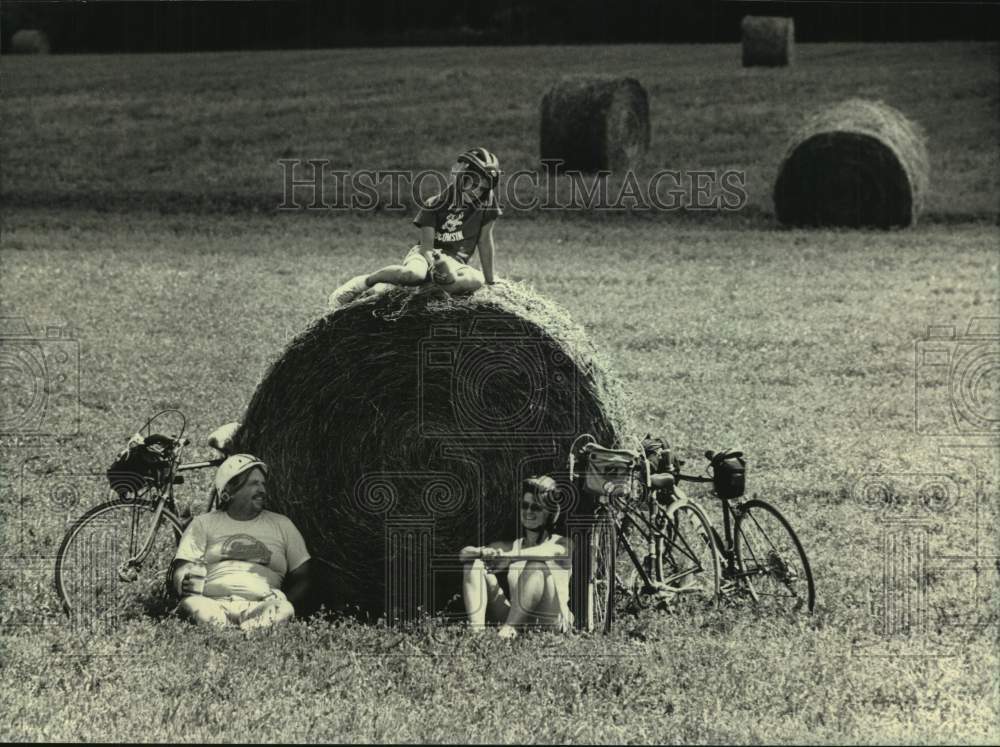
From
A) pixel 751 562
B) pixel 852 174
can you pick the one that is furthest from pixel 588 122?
pixel 751 562

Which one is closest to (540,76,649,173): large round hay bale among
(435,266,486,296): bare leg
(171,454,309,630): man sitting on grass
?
(435,266,486,296): bare leg

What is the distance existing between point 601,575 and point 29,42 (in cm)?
3904

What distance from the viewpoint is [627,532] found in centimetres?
823

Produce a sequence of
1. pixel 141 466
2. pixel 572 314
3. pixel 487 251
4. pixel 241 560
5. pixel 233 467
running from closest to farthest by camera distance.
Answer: pixel 241 560 < pixel 233 467 < pixel 141 466 < pixel 487 251 < pixel 572 314

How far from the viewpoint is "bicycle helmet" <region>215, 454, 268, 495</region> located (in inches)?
311

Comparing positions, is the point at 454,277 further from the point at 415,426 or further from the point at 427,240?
the point at 415,426

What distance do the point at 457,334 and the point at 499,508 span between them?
3.42ft

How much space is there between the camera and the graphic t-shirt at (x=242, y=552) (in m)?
7.73

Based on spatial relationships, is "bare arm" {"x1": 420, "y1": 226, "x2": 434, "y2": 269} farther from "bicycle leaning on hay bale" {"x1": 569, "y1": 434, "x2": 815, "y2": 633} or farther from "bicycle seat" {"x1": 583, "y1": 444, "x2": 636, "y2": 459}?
"bicycle seat" {"x1": 583, "y1": 444, "x2": 636, "y2": 459}

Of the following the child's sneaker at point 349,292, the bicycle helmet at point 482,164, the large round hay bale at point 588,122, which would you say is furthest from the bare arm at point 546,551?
the large round hay bale at point 588,122

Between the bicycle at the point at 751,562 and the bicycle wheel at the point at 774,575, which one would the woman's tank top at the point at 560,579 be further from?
the bicycle wheel at the point at 774,575

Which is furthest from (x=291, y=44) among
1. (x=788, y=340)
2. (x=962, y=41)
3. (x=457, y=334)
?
(x=457, y=334)

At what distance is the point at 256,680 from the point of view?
22.3 feet

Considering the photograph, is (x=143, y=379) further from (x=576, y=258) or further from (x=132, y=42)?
(x=132, y=42)
